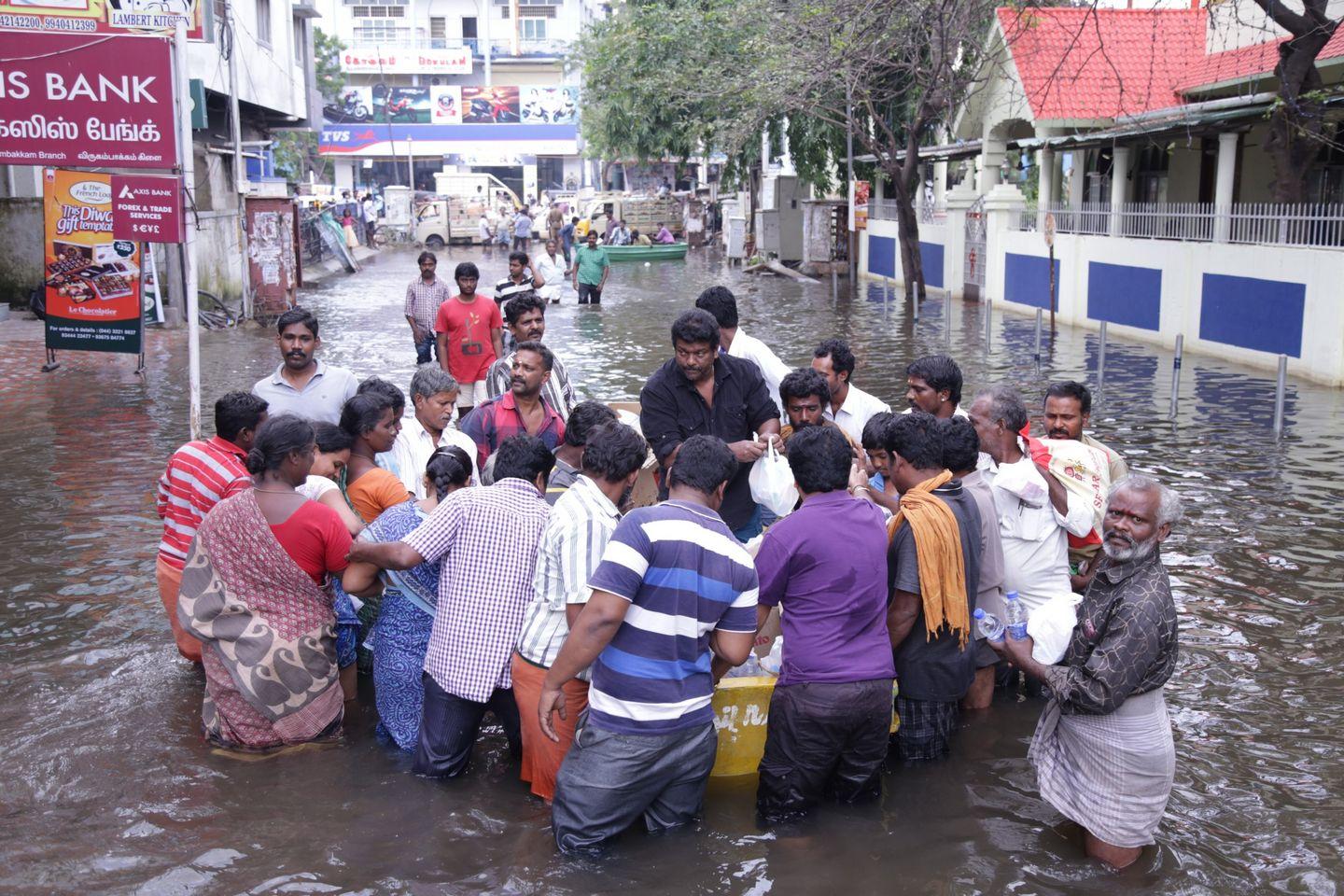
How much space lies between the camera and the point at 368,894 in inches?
171

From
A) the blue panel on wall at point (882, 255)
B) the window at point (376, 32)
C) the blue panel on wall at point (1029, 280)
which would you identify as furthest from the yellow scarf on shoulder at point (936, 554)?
the window at point (376, 32)

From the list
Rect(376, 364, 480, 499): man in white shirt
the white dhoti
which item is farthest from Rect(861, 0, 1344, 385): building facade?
the white dhoti

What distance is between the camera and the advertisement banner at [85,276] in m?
14.6

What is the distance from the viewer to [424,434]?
6.47m

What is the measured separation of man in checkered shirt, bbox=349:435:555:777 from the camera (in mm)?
4625

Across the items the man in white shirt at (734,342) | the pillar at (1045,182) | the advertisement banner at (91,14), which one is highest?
the advertisement banner at (91,14)

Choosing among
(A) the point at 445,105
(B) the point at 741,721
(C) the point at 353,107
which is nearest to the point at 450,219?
(A) the point at 445,105

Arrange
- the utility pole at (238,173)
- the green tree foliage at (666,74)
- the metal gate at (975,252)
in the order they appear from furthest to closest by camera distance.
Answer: the green tree foliage at (666,74) < the metal gate at (975,252) < the utility pole at (238,173)

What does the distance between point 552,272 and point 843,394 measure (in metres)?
21.0

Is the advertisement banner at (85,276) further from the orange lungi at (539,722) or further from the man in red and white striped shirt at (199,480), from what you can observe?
the orange lungi at (539,722)

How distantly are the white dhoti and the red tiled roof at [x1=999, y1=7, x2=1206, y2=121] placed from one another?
19.9 m

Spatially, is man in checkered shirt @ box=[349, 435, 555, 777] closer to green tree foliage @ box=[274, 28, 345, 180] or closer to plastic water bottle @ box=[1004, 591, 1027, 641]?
plastic water bottle @ box=[1004, 591, 1027, 641]

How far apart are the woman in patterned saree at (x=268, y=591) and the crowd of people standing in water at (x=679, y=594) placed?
1 cm

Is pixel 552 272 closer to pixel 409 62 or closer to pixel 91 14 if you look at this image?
pixel 91 14
